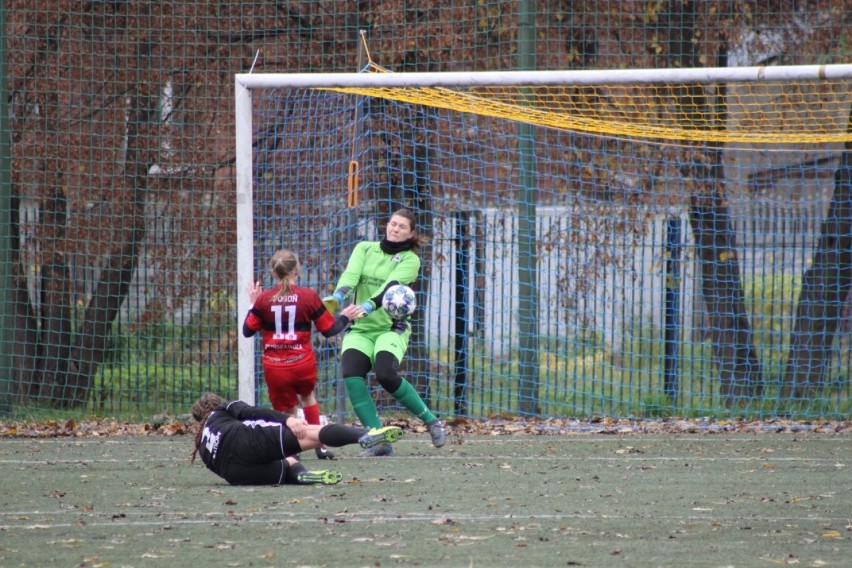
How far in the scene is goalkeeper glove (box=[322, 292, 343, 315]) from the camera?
8.36m

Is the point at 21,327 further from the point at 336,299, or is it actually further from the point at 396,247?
the point at 396,247

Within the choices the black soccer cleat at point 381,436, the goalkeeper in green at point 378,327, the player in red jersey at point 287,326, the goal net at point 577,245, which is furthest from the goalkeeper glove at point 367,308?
the goal net at point 577,245

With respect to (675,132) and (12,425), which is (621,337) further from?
(12,425)

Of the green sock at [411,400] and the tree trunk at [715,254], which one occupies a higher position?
the tree trunk at [715,254]

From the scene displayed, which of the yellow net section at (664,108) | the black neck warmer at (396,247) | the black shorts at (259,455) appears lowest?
the black shorts at (259,455)

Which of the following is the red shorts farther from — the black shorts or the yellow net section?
the yellow net section

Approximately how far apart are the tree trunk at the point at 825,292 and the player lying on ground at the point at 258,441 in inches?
248

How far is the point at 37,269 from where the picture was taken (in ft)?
40.9

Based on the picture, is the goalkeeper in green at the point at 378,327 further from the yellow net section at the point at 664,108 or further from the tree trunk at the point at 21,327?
the tree trunk at the point at 21,327

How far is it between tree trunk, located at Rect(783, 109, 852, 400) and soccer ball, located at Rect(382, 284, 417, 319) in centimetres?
519

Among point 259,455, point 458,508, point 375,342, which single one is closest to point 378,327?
point 375,342

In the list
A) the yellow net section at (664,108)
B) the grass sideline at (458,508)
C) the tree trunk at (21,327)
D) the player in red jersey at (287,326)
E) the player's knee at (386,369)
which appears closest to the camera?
the grass sideline at (458,508)

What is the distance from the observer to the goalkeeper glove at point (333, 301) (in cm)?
836

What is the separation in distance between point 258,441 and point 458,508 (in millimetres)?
1322
